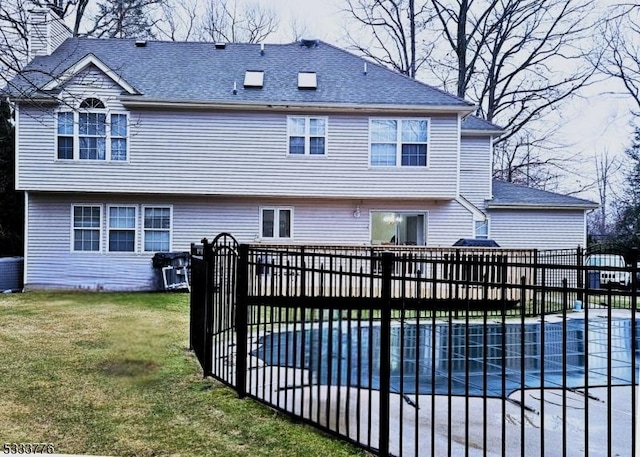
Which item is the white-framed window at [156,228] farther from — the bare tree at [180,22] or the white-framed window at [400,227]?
the bare tree at [180,22]

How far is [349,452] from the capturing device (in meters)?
3.50

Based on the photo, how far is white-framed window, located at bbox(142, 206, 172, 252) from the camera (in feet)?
47.7

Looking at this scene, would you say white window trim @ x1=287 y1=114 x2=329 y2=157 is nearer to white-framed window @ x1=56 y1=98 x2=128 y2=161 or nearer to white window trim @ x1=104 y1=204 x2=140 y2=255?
white-framed window @ x1=56 y1=98 x2=128 y2=161

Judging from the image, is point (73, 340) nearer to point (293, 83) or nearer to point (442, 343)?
point (442, 343)

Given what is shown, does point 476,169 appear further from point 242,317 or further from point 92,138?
point 242,317

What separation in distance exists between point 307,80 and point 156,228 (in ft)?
20.2

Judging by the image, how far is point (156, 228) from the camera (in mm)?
14562

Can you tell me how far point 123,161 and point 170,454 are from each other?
38.7ft

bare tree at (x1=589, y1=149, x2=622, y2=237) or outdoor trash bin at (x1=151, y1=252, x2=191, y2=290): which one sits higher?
bare tree at (x1=589, y1=149, x2=622, y2=237)

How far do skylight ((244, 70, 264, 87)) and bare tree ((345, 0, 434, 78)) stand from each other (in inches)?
466

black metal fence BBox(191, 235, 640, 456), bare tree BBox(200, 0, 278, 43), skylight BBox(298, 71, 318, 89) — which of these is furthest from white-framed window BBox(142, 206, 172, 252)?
bare tree BBox(200, 0, 278, 43)

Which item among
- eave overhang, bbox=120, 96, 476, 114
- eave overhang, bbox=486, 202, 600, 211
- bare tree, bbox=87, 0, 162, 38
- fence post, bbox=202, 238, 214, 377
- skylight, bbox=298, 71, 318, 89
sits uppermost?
bare tree, bbox=87, 0, 162, 38

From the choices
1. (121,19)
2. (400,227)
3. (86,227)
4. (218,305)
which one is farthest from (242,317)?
(121,19)

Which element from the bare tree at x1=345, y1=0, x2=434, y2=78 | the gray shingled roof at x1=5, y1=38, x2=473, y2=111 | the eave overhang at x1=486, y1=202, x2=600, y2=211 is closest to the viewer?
the gray shingled roof at x1=5, y1=38, x2=473, y2=111
